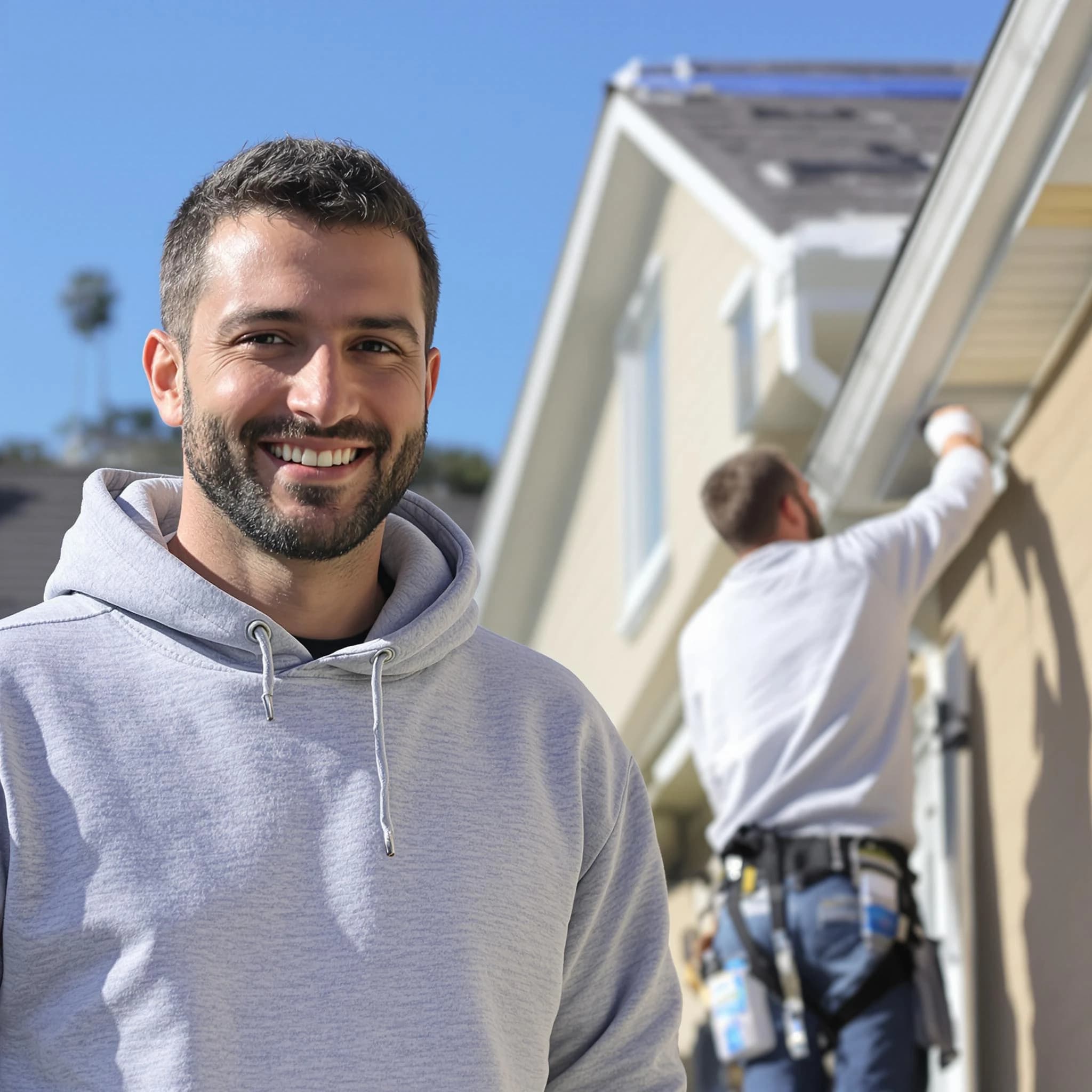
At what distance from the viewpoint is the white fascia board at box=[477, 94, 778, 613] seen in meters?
7.27

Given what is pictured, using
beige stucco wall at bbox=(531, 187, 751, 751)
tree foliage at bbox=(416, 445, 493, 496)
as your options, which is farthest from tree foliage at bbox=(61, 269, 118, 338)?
beige stucco wall at bbox=(531, 187, 751, 751)

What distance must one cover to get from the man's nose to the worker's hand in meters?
2.70

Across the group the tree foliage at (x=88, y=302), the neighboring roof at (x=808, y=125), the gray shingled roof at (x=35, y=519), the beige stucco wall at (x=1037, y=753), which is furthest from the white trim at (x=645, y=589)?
the tree foliage at (x=88, y=302)

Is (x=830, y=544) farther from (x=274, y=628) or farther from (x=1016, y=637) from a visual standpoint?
(x=274, y=628)

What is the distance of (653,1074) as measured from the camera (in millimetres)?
2607

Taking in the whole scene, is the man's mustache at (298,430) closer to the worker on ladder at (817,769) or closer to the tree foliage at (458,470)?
the worker on ladder at (817,769)

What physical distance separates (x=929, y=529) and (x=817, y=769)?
72 centimetres

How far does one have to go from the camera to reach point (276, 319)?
2408 mm

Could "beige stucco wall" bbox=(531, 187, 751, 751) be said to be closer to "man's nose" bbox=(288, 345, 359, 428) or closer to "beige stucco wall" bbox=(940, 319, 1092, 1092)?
"beige stucco wall" bbox=(940, 319, 1092, 1092)

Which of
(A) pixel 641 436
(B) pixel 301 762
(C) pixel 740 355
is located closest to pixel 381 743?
(B) pixel 301 762

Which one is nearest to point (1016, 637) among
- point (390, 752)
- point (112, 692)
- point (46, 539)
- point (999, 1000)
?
point (999, 1000)

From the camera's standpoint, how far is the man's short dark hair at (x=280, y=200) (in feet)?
8.06

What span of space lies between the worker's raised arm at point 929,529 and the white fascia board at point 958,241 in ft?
1.18

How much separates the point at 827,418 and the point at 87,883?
376 cm
